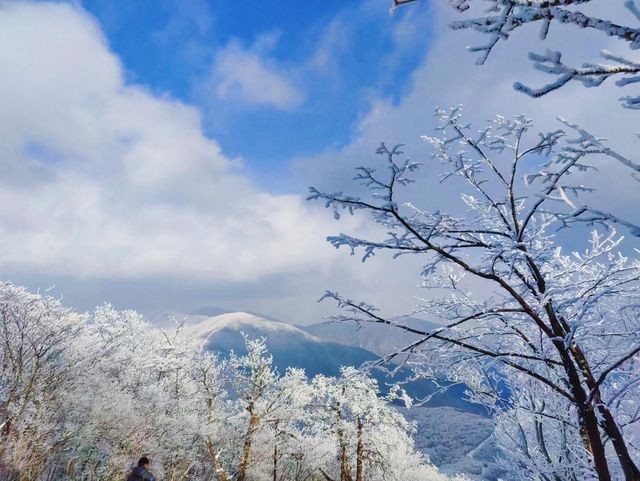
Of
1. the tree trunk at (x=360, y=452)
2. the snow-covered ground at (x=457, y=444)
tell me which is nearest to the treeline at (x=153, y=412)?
the tree trunk at (x=360, y=452)

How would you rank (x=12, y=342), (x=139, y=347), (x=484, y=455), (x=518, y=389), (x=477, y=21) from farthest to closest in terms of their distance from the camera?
(x=484, y=455) → (x=139, y=347) → (x=12, y=342) → (x=518, y=389) → (x=477, y=21)

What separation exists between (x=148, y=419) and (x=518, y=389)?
69.0ft

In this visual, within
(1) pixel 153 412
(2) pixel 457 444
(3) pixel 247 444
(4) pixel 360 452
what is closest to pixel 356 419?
(4) pixel 360 452

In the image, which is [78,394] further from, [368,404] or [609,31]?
[609,31]

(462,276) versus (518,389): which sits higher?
(462,276)

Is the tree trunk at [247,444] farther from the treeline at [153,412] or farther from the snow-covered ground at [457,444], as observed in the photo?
the snow-covered ground at [457,444]

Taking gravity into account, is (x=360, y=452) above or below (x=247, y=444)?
below

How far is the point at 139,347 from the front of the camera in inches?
1400

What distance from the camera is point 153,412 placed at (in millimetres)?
22594

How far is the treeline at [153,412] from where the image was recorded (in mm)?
A: 18531

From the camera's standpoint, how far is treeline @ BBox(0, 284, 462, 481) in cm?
1853

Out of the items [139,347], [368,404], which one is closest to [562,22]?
[368,404]

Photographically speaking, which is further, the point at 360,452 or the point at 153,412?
the point at 153,412

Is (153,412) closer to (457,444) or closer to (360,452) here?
(360,452)
